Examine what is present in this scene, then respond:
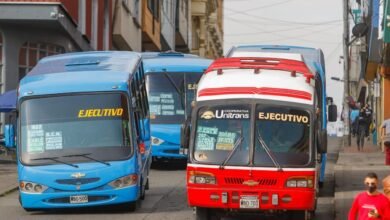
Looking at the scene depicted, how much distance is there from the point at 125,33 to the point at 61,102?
26.4 m

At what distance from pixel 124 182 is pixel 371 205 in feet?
22.3

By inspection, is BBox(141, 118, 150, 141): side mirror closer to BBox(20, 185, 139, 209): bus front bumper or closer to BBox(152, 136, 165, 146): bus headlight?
BBox(20, 185, 139, 209): bus front bumper

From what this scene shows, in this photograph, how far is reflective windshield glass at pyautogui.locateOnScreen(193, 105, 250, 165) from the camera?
13164mm

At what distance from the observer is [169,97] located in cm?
2395

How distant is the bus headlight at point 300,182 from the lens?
509 inches

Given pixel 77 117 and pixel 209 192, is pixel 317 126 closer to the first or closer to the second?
pixel 209 192

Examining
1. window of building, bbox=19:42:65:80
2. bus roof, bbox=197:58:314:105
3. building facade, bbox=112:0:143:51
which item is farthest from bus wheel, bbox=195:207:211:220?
building facade, bbox=112:0:143:51

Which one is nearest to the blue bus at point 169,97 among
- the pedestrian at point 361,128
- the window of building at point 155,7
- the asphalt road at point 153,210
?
the asphalt road at point 153,210

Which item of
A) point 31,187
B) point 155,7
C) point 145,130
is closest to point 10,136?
point 31,187

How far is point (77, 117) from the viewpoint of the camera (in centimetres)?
1568

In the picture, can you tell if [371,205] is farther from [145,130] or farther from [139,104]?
[145,130]

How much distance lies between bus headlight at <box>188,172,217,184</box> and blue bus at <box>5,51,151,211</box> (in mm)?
2433

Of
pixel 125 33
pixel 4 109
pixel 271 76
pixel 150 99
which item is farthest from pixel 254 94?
pixel 125 33

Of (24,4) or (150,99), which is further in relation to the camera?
(24,4)
